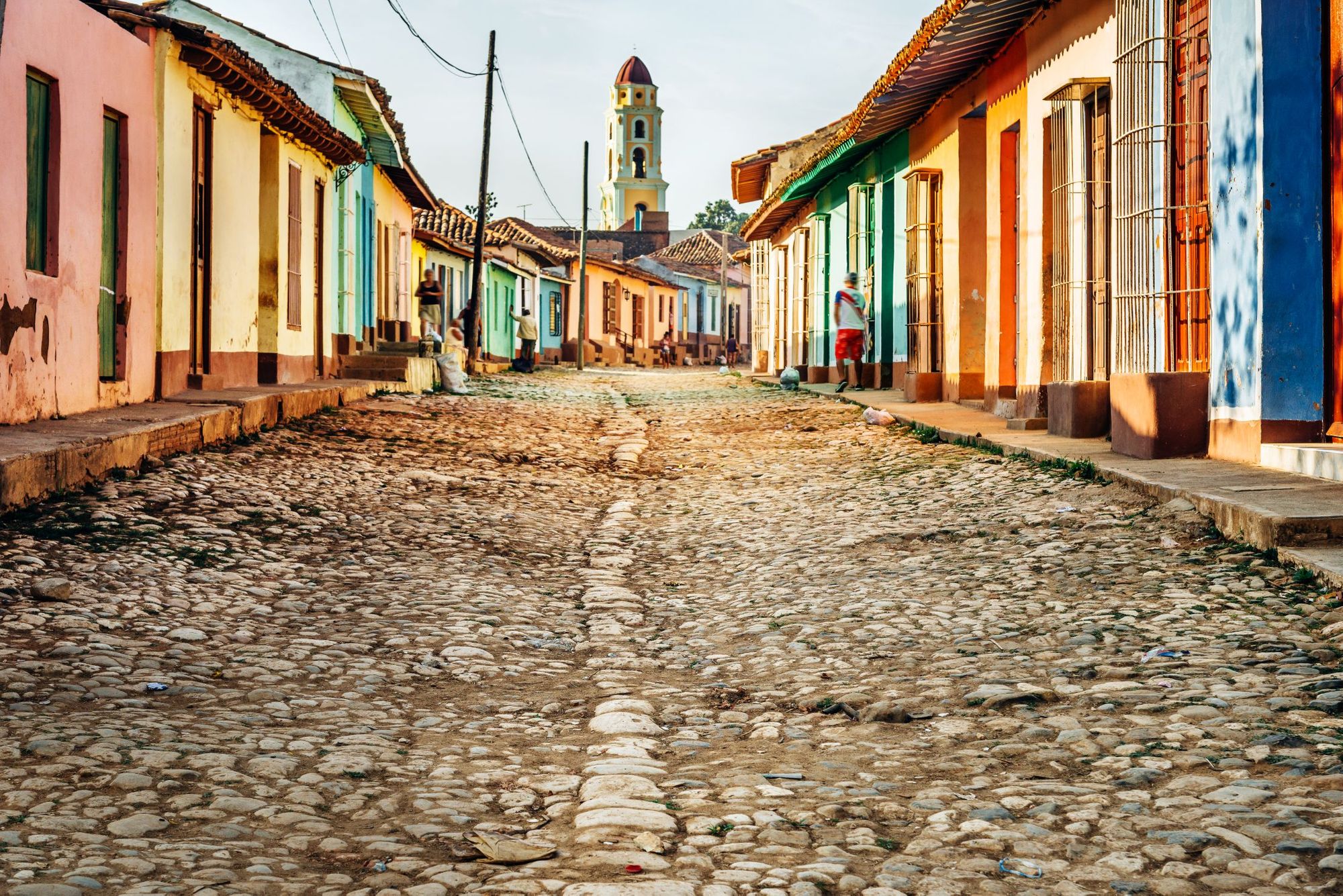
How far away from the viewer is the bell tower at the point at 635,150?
71.9 metres

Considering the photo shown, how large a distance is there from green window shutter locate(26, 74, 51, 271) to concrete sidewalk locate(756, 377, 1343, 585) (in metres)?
5.92

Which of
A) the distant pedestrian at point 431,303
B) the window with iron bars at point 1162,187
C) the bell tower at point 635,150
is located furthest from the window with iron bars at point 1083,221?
the bell tower at point 635,150

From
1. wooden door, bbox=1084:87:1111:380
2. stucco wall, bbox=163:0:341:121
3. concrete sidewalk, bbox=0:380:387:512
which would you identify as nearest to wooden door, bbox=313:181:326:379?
stucco wall, bbox=163:0:341:121

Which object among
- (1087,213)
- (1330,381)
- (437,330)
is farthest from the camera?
(437,330)

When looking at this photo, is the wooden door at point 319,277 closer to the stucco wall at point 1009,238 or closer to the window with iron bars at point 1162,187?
the stucco wall at point 1009,238

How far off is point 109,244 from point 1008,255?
7136 mm

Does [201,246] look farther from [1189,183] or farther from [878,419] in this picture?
[1189,183]

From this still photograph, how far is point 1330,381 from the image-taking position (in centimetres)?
645

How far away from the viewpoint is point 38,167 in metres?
8.19

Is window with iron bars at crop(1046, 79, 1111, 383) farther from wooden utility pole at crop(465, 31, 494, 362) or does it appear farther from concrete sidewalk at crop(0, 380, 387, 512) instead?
wooden utility pole at crop(465, 31, 494, 362)

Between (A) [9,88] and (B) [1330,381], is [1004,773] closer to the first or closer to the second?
(B) [1330,381]

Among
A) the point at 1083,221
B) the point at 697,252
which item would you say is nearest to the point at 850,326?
the point at 1083,221

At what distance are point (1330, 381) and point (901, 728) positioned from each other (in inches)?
153

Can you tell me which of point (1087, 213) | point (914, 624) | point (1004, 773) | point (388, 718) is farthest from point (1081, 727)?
point (1087, 213)
